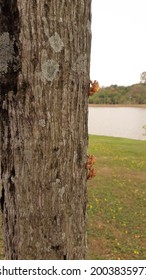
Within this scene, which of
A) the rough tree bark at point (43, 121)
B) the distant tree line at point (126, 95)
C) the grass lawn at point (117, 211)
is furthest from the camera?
the distant tree line at point (126, 95)

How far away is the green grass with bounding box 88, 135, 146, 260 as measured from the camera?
6617mm

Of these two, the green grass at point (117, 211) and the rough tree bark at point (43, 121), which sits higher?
the rough tree bark at point (43, 121)

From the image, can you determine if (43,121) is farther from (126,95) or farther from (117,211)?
(126,95)

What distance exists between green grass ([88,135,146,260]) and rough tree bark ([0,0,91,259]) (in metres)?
4.69

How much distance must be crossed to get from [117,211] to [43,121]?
7.61 m

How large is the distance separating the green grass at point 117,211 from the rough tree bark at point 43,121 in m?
4.69

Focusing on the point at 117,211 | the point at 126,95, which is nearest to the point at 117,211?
the point at 117,211

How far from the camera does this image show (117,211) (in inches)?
349

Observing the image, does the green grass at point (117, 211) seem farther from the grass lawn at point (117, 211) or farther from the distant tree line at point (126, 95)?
the distant tree line at point (126, 95)

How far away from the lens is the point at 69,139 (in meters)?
1.75

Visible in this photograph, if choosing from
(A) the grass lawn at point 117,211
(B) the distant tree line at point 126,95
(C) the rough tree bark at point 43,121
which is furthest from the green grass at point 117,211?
(B) the distant tree line at point 126,95

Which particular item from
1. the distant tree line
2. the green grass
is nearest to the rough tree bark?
the green grass

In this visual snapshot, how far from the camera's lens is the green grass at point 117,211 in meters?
6.62

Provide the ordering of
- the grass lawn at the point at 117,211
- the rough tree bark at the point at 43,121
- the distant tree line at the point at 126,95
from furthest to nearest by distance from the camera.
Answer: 1. the distant tree line at the point at 126,95
2. the grass lawn at the point at 117,211
3. the rough tree bark at the point at 43,121
